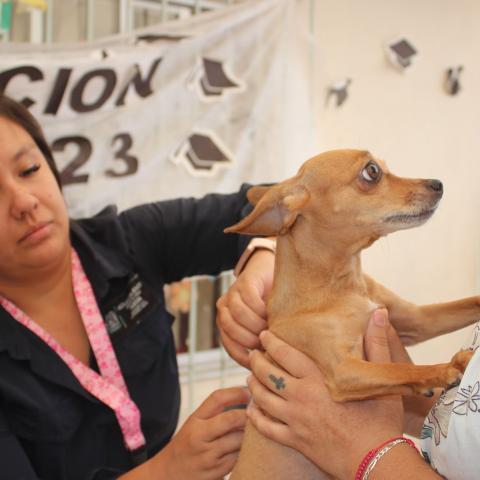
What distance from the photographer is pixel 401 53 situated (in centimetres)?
264

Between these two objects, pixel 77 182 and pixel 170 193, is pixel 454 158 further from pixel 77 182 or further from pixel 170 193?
pixel 77 182

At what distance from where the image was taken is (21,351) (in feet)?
3.88

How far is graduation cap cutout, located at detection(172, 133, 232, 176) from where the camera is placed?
220 cm

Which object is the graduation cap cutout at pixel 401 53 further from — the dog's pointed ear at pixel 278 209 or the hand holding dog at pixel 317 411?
the hand holding dog at pixel 317 411

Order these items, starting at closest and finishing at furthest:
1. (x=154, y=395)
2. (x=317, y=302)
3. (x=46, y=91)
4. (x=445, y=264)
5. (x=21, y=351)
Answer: (x=317, y=302)
(x=21, y=351)
(x=154, y=395)
(x=46, y=91)
(x=445, y=264)

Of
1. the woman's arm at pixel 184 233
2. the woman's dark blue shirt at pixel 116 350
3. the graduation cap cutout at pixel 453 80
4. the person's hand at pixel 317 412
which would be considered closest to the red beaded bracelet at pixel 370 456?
the person's hand at pixel 317 412

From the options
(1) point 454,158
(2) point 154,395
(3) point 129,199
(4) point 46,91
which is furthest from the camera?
(1) point 454,158

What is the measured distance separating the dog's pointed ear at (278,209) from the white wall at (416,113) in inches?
52.0

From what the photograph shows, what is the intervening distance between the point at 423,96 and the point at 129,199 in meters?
1.49

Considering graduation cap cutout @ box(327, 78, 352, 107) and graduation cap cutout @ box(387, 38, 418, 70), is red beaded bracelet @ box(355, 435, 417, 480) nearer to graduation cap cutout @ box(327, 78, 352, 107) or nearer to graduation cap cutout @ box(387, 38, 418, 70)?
graduation cap cutout @ box(327, 78, 352, 107)

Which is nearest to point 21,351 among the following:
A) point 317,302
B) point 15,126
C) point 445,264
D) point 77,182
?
point 15,126

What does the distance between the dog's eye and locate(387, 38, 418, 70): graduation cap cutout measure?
5.95ft

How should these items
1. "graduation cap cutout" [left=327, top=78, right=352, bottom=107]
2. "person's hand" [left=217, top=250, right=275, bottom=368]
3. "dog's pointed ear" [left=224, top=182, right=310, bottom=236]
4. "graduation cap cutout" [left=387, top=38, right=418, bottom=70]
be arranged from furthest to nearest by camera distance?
"graduation cap cutout" [left=387, top=38, right=418, bottom=70], "graduation cap cutout" [left=327, top=78, right=352, bottom=107], "person's hand" [left=217, top=250, right=275, bottom=368], "dog's pointed ear" [left=224, top=182, right=310, bottom=236]

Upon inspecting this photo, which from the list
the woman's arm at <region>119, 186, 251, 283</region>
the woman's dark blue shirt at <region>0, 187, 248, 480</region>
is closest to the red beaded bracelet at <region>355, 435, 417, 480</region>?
the woman's dark blue shirt at <region>0, 187, 248, 480</region>
